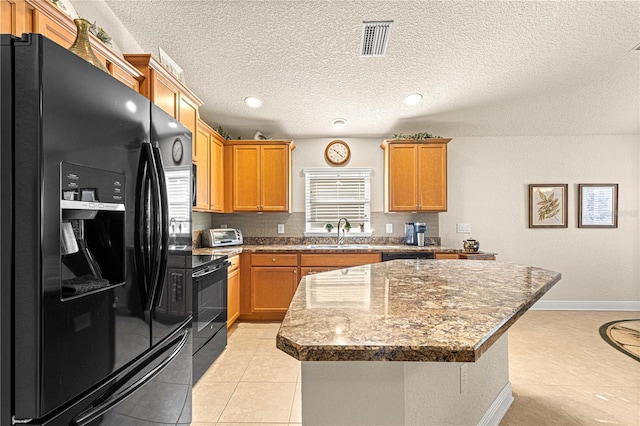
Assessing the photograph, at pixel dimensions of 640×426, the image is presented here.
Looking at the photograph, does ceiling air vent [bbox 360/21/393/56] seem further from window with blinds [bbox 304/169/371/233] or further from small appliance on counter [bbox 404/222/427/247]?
small appliance on counter [bbox 404/222/427/247]

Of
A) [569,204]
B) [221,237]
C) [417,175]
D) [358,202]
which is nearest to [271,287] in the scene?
[221,237]

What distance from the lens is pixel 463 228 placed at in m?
4.73

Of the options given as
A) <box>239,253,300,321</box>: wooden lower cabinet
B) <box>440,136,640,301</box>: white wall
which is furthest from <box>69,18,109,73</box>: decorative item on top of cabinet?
<box>440,136,640,301</box>: white wall

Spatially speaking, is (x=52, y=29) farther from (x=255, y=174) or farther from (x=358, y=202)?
(x=358, y=202)

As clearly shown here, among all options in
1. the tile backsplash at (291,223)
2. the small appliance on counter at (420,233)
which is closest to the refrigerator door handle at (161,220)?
the tile backsplash at (291,223)

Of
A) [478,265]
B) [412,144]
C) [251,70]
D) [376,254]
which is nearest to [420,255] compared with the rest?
[376,254]

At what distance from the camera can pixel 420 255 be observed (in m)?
3.96

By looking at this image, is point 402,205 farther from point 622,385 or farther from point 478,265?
point 622,385

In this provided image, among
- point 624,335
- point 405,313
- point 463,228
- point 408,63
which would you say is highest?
point 408,63

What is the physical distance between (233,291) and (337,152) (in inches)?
94.7

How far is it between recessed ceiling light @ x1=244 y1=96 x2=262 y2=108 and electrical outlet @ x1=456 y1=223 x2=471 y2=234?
10.5 feet

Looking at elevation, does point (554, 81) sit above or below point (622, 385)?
above

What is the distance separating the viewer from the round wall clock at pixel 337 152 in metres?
4.76

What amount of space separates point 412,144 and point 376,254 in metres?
1.55
